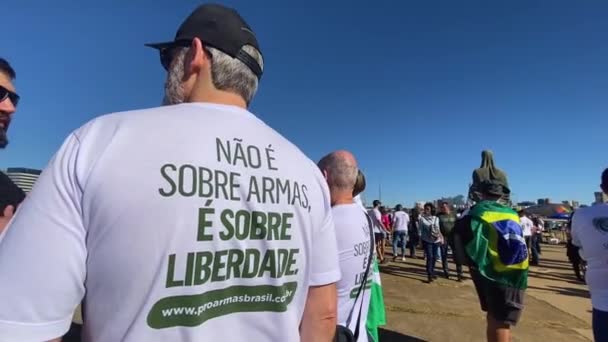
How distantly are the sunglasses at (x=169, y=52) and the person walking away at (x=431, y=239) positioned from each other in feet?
28.5

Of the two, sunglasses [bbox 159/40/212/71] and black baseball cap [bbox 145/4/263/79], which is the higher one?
black baseball cap [bbox 145/4/263/79]

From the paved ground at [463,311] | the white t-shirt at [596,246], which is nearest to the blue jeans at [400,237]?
the paved ground at [463,311]

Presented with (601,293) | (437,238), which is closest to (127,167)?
(601,293)

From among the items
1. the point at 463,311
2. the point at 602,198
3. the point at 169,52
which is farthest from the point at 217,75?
the point at 463,311

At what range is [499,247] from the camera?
11.4 ft

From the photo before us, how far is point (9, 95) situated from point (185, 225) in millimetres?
2208

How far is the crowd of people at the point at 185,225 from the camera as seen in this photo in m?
0.78

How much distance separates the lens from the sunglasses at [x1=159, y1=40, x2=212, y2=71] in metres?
1.13

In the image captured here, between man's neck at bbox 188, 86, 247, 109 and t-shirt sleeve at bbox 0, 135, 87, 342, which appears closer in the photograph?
t-shirt sleeve at bbox 0, 135, 87, 342

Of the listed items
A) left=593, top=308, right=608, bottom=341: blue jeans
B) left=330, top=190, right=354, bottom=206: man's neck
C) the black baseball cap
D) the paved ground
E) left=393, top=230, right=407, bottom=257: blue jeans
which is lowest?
the paved ground

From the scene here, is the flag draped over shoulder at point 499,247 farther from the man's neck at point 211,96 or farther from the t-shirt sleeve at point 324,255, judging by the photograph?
the man's neck at point 211,96

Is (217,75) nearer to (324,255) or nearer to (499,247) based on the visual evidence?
(324,255)

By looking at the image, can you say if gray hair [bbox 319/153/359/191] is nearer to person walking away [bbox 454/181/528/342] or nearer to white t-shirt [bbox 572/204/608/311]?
person walking away [bbox 454/181/528/342]

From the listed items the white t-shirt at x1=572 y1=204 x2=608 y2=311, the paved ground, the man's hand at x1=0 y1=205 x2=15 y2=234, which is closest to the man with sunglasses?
the man's hand at x1=0 y1=205 x2=15 y2=234
